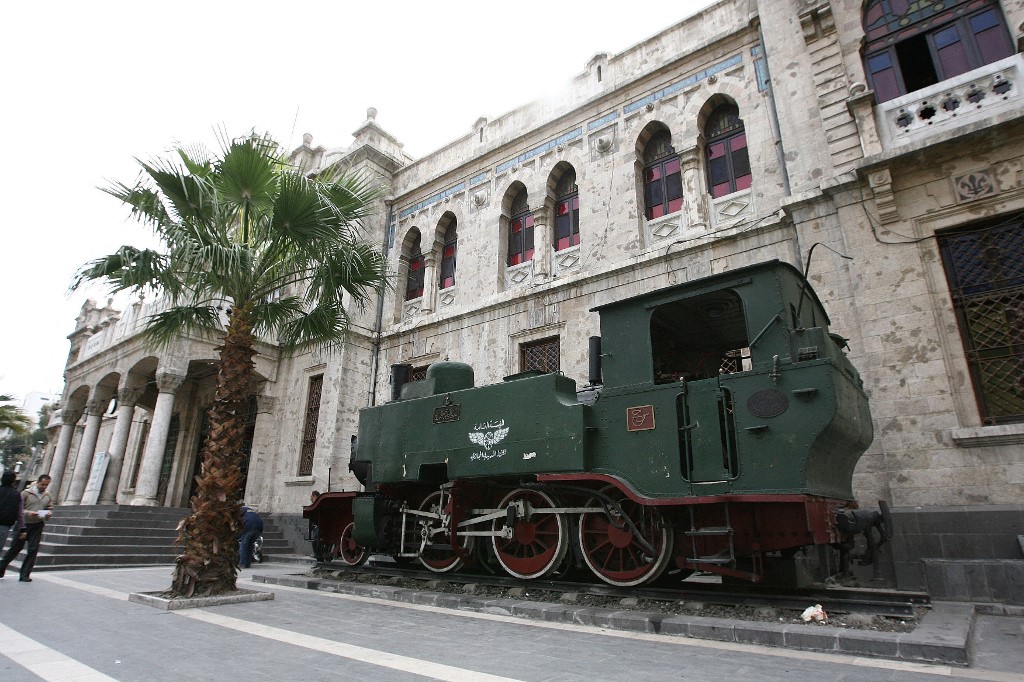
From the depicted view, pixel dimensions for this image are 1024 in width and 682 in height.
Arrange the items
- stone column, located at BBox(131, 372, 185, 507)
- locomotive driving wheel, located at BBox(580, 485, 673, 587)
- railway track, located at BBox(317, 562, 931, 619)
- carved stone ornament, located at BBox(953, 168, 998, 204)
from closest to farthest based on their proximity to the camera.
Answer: railway track, located at BBox(317, 562, 931, 619)
locomotive driving wheel, located at BBox(580, 485, 673, 587)
carved stone ornament, located at BBox(953, 168, 998, 204)
stone column, located at BBox(131, 372, 185, 507)

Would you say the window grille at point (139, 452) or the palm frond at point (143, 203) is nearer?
the palm frond at point (143, 203)

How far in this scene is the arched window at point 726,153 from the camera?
10930mm

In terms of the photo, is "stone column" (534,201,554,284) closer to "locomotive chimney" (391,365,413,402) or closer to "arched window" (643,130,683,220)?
"arched window" (643,130,683,220)

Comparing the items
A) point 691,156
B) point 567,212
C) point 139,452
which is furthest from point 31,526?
point 139,452

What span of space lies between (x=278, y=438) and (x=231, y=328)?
1011 centimetres

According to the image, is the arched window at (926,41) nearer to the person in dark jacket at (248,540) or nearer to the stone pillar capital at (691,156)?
the stone pillar capital at (691,156)

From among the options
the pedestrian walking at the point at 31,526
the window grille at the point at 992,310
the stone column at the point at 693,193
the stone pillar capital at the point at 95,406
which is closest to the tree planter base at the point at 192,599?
the pedestrian walking at the point at 31,526

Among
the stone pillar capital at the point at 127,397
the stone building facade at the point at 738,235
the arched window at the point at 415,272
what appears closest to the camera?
the stone building facade at the point at 738,235

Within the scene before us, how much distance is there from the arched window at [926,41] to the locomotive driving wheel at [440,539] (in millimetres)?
9454

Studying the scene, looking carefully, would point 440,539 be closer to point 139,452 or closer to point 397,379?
point 397,379

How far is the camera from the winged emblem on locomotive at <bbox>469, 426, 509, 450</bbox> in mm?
7020

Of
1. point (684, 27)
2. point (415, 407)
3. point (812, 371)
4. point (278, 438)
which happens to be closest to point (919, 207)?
point (812, 371)

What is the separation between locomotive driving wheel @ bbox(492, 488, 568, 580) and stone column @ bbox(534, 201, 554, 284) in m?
6.85

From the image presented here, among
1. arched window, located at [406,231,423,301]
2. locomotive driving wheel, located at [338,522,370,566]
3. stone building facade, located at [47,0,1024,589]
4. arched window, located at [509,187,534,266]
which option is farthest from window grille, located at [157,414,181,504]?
arched window, located at [509,187,534,266]
